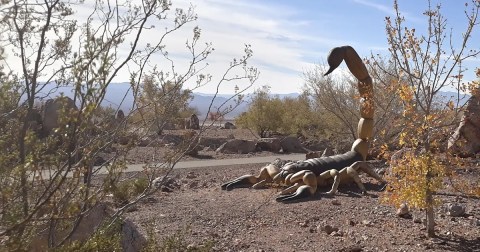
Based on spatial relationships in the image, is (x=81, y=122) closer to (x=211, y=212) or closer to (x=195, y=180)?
(x=211, y=212)

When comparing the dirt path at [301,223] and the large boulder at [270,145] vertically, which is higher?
the large boulder at [270,145]

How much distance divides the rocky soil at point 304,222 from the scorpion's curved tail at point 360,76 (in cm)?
102

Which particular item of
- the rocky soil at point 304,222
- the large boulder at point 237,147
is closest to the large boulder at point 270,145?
the large boulder at point 237,147

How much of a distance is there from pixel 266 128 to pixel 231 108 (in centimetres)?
2494

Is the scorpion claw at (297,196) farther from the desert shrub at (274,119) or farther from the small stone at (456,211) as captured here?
the desert shrub at (274,119)

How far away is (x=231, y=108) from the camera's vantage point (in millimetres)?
5418

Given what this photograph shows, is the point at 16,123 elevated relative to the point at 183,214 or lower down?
elevated

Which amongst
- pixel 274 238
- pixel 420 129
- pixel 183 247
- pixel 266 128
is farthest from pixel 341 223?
pixel 266 128

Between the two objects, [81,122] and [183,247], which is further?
[183,247]

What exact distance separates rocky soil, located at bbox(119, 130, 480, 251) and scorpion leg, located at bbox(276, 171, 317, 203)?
0.51 ft

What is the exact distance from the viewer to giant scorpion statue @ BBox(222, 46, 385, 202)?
1116 centimetres

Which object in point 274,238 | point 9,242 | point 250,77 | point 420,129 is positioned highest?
point 250,77

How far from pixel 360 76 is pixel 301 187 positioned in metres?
3.00

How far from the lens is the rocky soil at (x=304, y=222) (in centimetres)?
793
